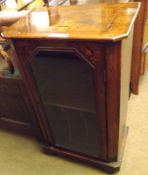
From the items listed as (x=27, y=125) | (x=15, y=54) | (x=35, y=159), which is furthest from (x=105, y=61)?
(x=35, y=159)

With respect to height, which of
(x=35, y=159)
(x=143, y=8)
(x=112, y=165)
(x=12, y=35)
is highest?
(x=12, y=35)

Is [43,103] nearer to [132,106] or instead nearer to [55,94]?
[55,94]

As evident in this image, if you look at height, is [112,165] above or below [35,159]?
above

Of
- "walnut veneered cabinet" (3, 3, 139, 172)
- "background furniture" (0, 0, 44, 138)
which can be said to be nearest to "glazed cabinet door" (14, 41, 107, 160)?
"walnut veneered cabinet" (3, 3, 139, 172)

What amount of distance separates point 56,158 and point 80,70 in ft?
2.65

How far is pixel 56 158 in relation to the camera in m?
1.47

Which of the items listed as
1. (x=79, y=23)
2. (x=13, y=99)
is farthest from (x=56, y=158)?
(x=79, y=23)

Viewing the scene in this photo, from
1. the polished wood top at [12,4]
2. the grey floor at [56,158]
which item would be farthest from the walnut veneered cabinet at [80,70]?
the polished wood top at [12,4]

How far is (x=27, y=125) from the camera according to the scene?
148 cm

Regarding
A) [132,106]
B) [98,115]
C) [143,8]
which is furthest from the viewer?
[132,106]

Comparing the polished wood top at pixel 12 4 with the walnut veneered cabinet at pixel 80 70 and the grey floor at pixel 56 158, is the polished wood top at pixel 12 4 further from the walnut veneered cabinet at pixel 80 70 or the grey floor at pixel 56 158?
the grey floor at pixel 56 158

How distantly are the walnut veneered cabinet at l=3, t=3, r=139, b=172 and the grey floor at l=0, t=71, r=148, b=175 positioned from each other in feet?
0.39

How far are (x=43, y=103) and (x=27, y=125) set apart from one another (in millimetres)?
409

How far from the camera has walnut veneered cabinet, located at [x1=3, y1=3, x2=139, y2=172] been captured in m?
0.80
